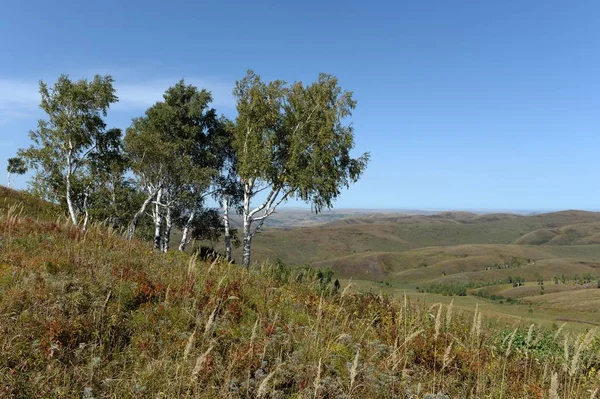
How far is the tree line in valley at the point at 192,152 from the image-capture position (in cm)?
2977

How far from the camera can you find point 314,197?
101 ft

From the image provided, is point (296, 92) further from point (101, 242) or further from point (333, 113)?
point (101, 242)

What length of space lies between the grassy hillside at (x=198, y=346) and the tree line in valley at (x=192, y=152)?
21106 millimetres

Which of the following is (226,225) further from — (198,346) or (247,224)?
(198,346)

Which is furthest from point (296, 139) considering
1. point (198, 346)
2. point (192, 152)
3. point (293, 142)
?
point (198, 346)

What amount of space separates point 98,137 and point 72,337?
29960 mm

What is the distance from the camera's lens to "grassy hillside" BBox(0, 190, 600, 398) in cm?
497

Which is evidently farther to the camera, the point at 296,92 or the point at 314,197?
the point at 296,92

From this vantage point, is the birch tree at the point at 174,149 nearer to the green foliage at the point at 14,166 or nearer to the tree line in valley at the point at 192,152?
the tree line in valley at the point at 192,152

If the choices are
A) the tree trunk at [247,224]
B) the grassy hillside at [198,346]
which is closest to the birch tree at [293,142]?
the tree trunk at [247,224]

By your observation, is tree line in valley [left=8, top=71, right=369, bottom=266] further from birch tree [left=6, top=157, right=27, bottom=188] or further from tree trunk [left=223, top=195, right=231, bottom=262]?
birch tree [left=6, top=157, right=27, bottom=188]

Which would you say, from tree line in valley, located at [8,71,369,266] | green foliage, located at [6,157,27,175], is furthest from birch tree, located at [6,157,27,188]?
tree line in valley, located at [8,71,369,266]

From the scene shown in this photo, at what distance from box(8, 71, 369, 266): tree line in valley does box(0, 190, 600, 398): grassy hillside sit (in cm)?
2111

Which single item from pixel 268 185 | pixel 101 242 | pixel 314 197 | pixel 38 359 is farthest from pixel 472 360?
pixel 268 185
